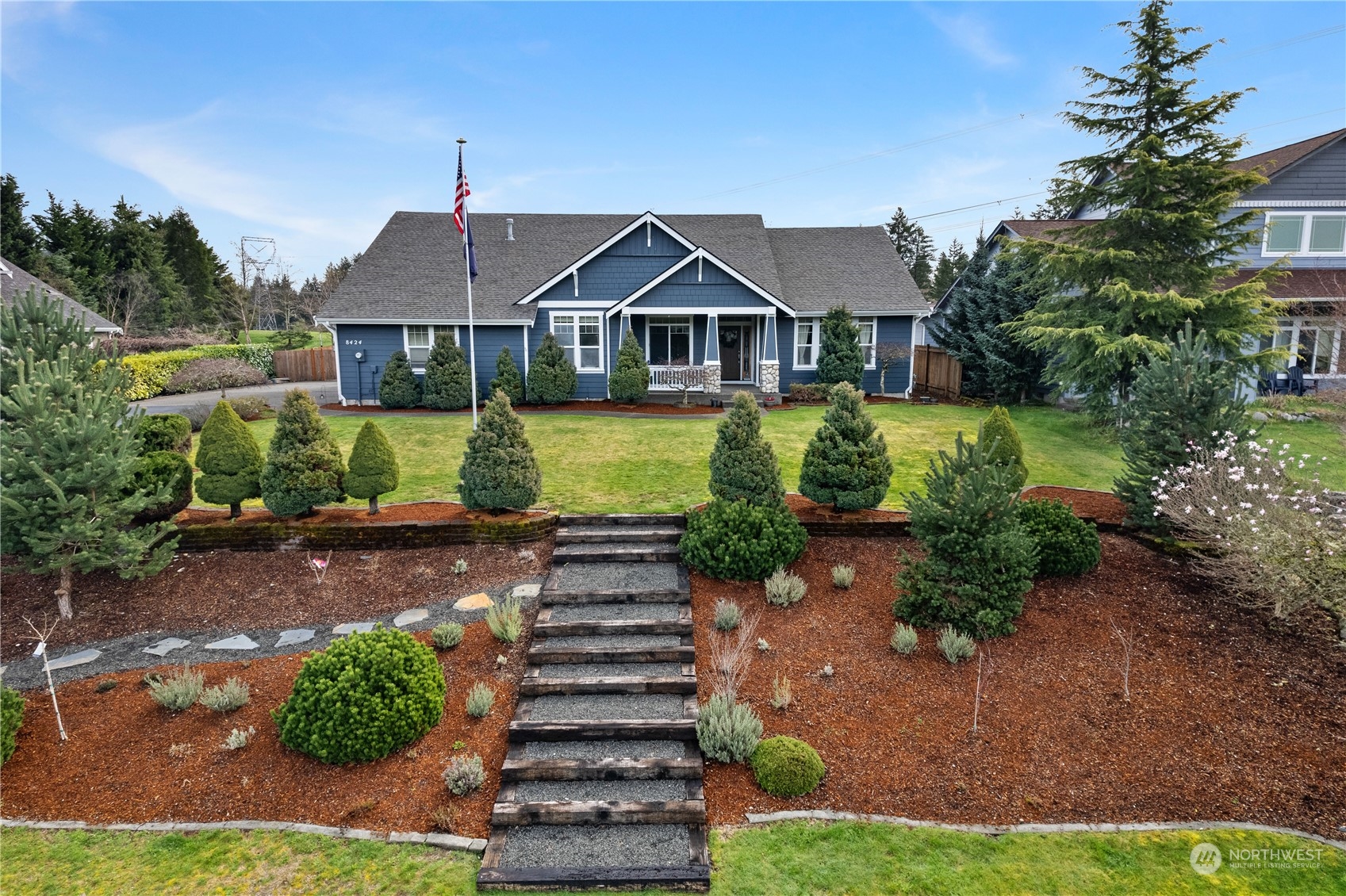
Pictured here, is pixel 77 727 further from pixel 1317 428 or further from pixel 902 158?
pixel 902 158

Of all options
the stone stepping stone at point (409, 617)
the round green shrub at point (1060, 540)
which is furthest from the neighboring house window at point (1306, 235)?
the stone stepping stone at point (409, 617)

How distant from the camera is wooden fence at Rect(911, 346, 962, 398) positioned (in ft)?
71.6

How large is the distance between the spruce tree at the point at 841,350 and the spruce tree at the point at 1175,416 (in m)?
12.4

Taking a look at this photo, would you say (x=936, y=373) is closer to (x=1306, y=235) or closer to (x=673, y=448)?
(x=1306, y=235)

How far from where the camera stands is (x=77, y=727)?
6.05m

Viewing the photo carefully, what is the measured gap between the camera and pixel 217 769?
220 inches

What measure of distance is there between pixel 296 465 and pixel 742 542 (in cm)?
→ 613

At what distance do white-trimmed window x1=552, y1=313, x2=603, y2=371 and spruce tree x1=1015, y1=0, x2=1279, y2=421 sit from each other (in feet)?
40.5

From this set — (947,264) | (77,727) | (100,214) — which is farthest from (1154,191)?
(100,214)

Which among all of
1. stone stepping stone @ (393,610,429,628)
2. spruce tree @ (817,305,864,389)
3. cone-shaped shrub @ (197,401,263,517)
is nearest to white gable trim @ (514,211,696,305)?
spruce tree @ (817,305,864,389)

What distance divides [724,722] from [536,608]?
2.99m

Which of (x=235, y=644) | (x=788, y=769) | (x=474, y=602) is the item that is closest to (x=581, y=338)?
(x=474, y=602)

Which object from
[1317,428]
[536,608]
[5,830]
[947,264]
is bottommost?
[5,830]

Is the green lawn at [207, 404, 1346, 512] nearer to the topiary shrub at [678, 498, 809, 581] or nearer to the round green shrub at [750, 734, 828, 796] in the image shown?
the topiary shrub at [678, 498, 809, 581]
